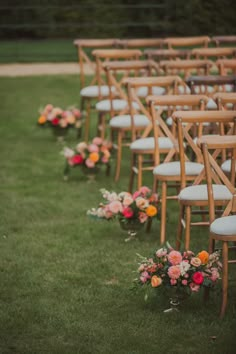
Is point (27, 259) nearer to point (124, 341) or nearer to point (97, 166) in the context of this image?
point (124, 341)

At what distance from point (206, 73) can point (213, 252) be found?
4.19m

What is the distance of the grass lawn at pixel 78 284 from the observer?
20.5ft

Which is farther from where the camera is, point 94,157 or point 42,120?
point 42,120

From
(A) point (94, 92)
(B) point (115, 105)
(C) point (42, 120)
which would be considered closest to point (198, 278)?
(B) point (115, 105)

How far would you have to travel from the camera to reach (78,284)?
7348mm

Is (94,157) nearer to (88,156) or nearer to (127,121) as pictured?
(88,156)

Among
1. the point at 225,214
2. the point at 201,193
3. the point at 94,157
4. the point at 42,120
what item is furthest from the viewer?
the point at 42,120

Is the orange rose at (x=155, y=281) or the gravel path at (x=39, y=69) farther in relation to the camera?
the gravel path at (x=39, y=69)

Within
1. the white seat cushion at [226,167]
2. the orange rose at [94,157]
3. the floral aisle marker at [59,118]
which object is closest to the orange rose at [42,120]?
the floral aisle marker at [59,118]

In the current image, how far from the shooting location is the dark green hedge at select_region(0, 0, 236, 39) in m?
22.4

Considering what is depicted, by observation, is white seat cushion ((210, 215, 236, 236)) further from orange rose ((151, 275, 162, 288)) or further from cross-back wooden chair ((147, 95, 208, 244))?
cross-back wooden chair ((147, 95, 208, 244))

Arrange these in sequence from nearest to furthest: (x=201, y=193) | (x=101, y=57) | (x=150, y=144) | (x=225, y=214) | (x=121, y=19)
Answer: (x=225, y=214) < (x=201, y=193) < (x=150, y=144) < (x=101, y=57) < (x=121, y=19)

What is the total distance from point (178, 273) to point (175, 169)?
1762mm

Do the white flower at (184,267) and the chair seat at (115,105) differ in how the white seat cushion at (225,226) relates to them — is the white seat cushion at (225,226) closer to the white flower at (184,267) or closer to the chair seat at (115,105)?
the white flower at (184,267)
